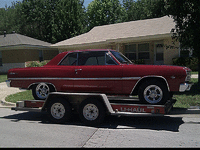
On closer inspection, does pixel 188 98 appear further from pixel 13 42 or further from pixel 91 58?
pixel 13 42

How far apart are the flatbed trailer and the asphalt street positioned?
0.31m

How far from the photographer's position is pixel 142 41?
19.8 meters

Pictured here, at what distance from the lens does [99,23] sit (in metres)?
40.2

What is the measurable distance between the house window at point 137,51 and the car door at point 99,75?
13903 mm

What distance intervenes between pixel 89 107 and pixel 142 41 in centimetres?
1471

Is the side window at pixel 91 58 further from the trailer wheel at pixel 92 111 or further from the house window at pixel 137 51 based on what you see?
the house window at pixel 137 51

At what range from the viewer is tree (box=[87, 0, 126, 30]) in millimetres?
40125

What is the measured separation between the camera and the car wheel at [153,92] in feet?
19.5

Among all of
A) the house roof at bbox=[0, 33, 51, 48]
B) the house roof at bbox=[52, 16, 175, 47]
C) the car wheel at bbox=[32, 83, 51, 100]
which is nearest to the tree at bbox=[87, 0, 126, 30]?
the house roof at bbox=[52, 16, 175, 47]

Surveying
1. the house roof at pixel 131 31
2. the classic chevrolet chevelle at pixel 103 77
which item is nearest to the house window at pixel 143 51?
the house roof at pixel 131 31

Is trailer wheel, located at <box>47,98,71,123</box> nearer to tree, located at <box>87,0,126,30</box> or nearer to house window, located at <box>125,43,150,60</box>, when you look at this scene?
house window, located at <box>125,43,150,60</box>

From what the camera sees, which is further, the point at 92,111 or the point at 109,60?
the point at 109,60

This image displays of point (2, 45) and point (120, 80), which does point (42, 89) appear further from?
point (2, 45)

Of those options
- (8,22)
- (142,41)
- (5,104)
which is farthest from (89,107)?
(8,22)
